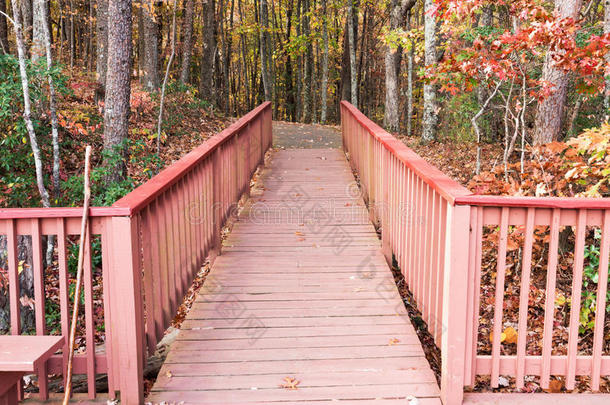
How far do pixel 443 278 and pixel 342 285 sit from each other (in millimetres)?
1928

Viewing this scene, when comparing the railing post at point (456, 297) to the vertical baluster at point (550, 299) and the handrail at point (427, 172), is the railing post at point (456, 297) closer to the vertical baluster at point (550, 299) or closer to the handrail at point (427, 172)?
the handrail at point (427, 172)

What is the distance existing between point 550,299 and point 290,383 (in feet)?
5.55

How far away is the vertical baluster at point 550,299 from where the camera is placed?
10.2 ft

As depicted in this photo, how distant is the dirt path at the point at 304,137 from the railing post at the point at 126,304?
1200 centimetres

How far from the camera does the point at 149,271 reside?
352cm

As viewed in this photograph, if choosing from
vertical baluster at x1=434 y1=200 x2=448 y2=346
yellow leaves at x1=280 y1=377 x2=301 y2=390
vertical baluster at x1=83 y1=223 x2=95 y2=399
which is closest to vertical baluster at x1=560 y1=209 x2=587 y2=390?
vertical baluster at x1=434 y1=200 x2=448 y2=346

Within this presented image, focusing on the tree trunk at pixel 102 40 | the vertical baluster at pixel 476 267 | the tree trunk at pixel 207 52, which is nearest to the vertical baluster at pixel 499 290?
the vertical baluster at pixel 476 267

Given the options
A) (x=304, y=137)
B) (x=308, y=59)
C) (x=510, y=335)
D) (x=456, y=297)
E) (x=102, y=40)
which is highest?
(x=308, y=59)

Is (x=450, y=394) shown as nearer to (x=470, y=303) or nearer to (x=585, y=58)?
(x=470, y=303)

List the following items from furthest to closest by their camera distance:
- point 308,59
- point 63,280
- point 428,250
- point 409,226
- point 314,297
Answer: point 308,59 → point 314,297 → point 409,226 → point 428,250 → point 63,280

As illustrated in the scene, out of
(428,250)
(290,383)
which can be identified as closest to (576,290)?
(428,250)

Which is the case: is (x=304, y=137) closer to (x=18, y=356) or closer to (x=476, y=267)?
(x=476, y=267)

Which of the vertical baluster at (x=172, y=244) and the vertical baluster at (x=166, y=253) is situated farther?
the vertical baluster at (x=172, y=244)

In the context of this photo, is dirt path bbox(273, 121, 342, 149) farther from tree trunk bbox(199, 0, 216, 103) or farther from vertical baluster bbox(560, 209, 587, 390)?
vertical baluster bbox(560, 209, 587, 390)
